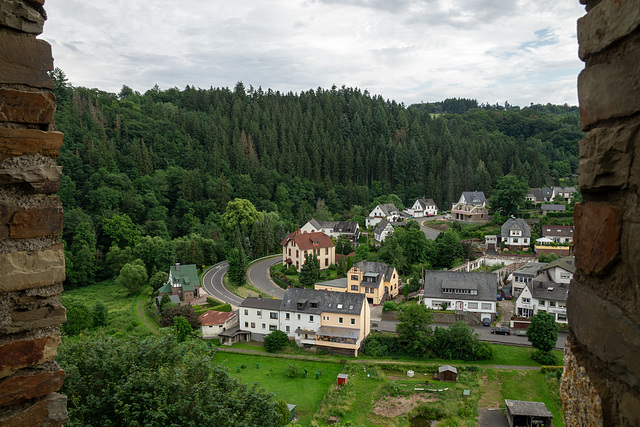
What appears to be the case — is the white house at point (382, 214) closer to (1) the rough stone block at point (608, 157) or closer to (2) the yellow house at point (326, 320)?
(2) the yellow house at point (326, 320)

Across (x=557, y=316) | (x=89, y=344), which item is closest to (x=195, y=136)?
(x=557, y=316)

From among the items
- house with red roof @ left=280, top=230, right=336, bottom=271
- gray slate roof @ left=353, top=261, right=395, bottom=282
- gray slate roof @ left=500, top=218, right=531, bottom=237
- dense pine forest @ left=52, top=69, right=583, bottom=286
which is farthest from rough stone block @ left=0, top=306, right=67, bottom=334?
gray slate roof @ left=500, top=218, right=531, bottom=237

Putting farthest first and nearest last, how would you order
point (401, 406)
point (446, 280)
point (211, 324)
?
point (446, 280) < point (211, 324) < point (401, 406)

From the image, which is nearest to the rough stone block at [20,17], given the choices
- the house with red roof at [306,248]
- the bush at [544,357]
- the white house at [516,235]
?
the bush at [544,357]

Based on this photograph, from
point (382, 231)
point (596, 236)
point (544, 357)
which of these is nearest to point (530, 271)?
point (544, 357)

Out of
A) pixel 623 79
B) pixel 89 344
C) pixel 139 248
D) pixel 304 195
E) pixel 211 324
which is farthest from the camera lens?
pixel 304 195

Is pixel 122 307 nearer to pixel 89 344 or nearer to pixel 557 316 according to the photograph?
pixel 89 344
